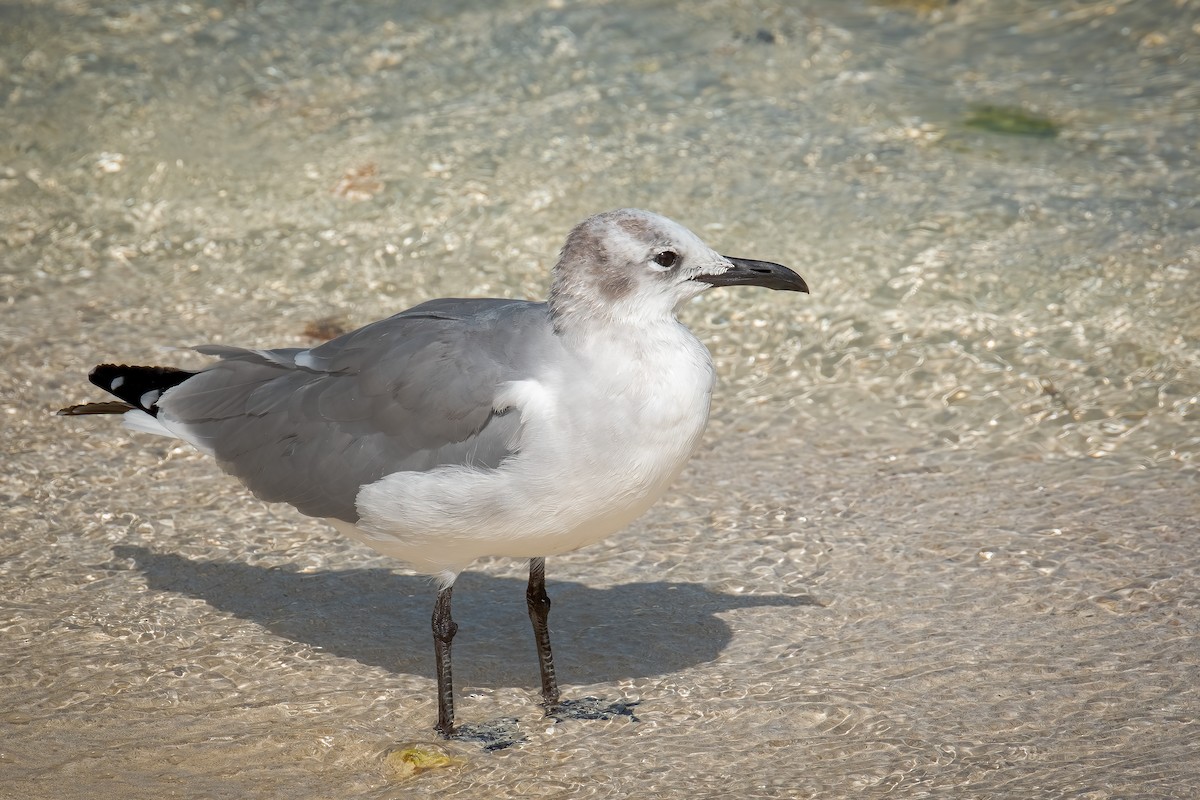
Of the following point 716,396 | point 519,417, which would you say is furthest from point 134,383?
point 716,396

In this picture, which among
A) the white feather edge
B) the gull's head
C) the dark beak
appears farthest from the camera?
the white feather edge

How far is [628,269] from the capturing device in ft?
13.8

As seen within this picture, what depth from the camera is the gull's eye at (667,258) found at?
424cm

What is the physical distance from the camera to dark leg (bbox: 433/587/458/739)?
14.6ft

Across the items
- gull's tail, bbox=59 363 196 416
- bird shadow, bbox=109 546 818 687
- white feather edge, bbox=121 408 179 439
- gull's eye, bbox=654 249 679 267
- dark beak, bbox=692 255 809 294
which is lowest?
bird shadow, bbox=109 546 818 687

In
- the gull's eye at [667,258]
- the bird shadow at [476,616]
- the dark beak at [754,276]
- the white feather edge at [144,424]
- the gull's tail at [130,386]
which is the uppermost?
the gull's eye at [667,258]

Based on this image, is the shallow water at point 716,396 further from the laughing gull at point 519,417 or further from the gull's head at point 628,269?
the gull's head at point 628,269

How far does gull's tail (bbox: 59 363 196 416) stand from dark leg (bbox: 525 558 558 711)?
1.59m

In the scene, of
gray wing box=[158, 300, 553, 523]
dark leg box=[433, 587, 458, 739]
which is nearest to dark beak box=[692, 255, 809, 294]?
gray wing box=[158, 300, 553, 523]

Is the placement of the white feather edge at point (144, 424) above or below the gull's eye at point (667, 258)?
below

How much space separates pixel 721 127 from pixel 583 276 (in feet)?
15.8

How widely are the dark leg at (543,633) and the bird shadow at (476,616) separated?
0.66ft

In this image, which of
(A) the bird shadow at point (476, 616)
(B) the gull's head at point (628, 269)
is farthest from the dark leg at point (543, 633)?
(B) the gull's head at point (628, 269)

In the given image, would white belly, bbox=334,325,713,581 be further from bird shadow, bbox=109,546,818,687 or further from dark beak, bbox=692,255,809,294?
bird shadow, bbox=109,546,818,687
